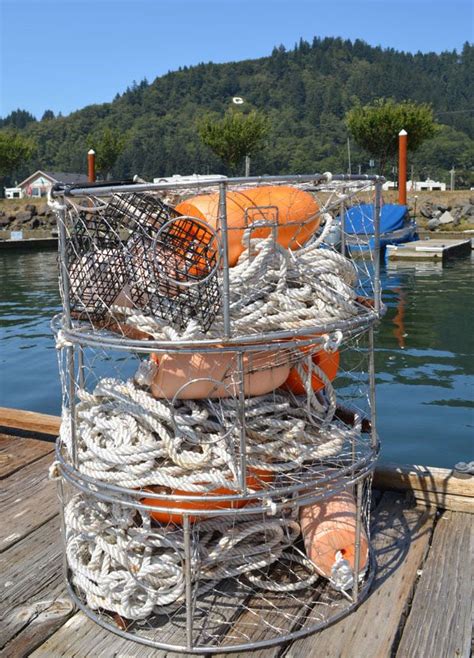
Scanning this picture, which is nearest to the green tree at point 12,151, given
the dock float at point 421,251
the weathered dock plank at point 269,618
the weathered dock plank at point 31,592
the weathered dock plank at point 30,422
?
the dock float at point 421,251

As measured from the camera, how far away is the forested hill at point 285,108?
82812 mm

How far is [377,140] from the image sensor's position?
38.1 metres

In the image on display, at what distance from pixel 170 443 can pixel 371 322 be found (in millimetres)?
949

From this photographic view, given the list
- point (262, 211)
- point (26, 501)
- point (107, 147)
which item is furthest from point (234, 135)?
point (262, 211)

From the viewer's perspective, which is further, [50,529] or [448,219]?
[448,219]

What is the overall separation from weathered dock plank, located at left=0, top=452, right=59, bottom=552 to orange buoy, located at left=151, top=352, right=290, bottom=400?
4.20 feet

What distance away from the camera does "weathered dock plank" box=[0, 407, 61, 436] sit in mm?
4832

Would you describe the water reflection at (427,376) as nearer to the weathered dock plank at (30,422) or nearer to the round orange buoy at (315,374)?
the weathered dock plank at (30,422)

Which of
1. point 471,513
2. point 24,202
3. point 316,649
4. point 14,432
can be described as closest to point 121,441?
point 316,649

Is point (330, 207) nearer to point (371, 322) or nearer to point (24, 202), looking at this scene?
point (371, 322)

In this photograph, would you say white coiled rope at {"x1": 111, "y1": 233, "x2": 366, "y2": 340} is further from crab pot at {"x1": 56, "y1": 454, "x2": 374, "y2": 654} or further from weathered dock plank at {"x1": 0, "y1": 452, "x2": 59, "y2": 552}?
weathered dock plank at {"x1": 0, "y1": 452, "x2": 59, "y2": 552}

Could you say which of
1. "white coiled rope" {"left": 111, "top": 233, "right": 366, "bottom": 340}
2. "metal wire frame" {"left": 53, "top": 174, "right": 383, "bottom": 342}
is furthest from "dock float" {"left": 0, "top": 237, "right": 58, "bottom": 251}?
"white coiled rope" {"left": 111, "top": 233, "right": 366, "bottom": 340}

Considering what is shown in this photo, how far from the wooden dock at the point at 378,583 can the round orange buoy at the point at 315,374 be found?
2.78ft

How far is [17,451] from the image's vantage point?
475cm
